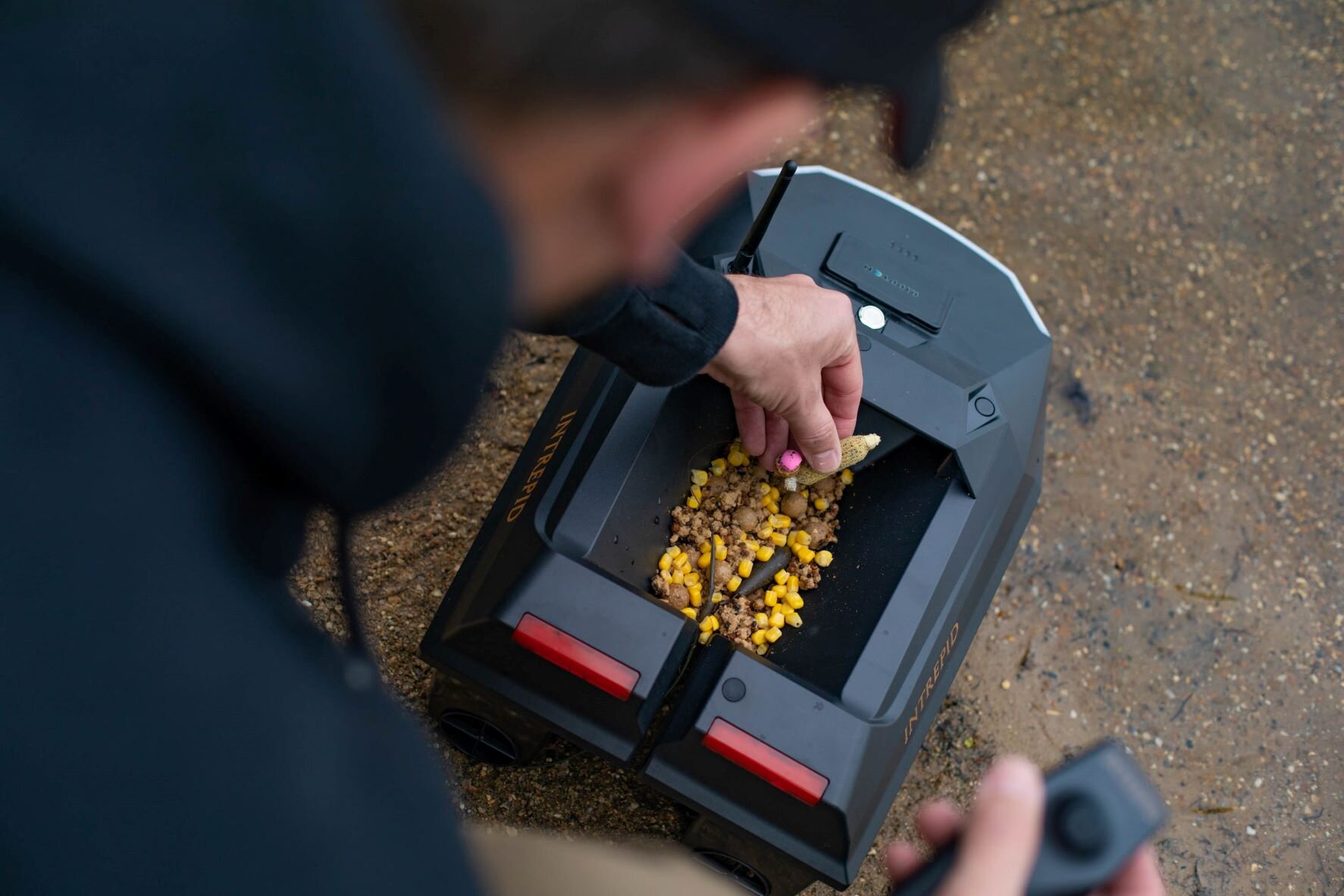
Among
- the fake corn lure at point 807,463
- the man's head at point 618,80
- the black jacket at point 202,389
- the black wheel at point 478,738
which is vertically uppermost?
the man's head at point 618,80

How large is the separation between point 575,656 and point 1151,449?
1257 millimetres

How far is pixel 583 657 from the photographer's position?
1.07 m

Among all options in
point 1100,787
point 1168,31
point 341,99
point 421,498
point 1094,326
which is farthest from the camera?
point 1168,31

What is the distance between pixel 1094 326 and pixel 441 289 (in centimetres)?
174

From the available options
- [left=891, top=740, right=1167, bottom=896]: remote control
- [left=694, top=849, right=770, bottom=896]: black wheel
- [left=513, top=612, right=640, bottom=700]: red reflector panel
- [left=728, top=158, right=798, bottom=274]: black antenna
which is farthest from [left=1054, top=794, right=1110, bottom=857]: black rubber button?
[left=728, top=158, right=798, bottom=274]: black antenna

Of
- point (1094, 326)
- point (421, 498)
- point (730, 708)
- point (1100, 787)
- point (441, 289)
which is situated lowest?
point (421, 498)

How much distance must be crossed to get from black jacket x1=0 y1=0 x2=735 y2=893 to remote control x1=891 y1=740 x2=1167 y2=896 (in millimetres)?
450

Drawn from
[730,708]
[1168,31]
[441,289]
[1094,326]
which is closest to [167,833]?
[441,289]

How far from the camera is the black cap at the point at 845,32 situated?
0.40 m

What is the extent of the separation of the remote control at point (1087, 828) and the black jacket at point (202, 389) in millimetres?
450

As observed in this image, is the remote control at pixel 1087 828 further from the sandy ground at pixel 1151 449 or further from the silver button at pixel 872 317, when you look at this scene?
the sandy ground at pixel 1151 449

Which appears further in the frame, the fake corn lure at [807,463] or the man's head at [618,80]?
the fake corn lure at [807,463]

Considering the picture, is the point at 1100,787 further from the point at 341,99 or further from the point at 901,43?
the point at 341,99

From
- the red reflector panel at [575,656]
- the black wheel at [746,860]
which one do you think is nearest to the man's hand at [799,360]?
the red reflector panel at [575,656]
